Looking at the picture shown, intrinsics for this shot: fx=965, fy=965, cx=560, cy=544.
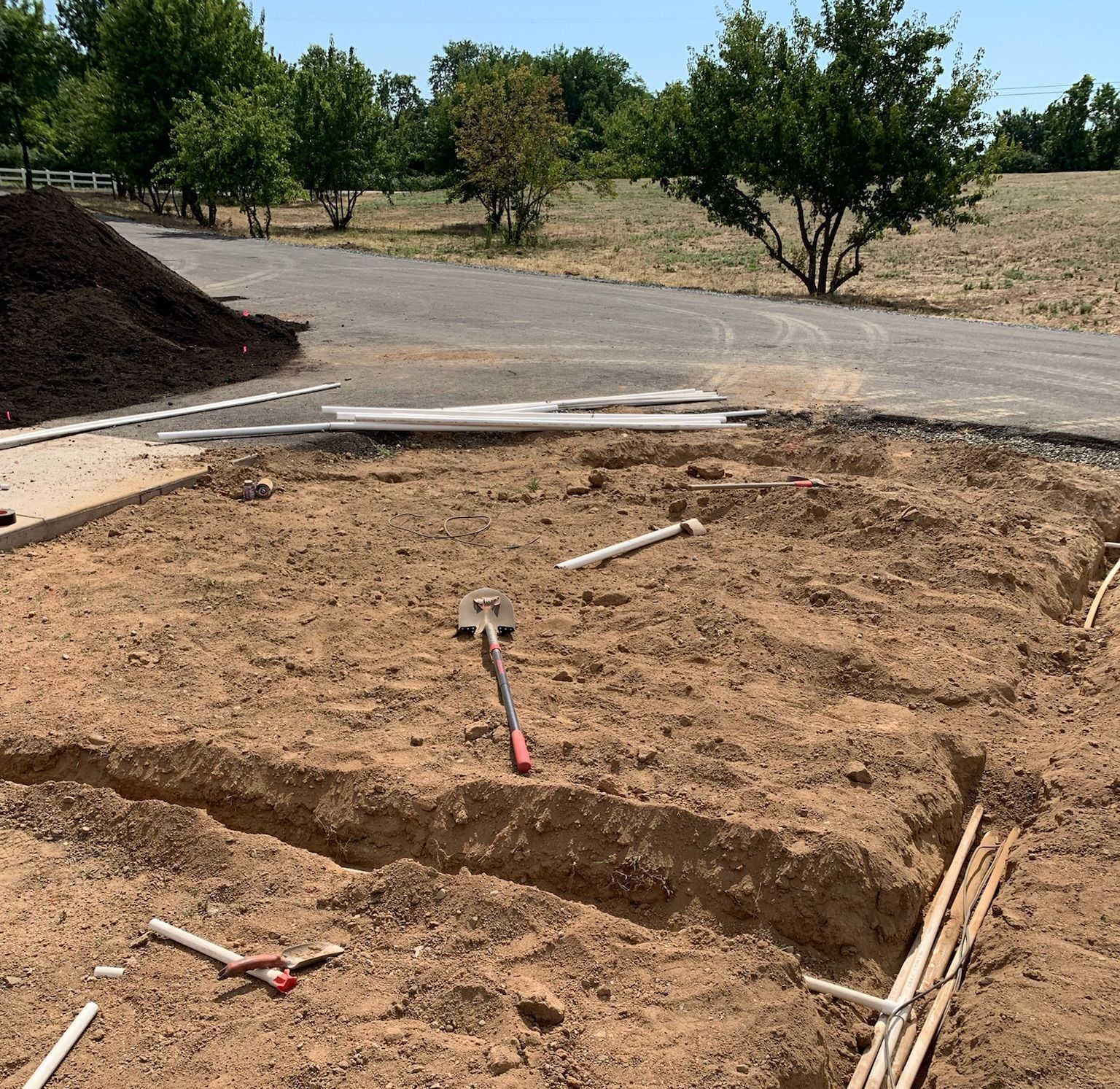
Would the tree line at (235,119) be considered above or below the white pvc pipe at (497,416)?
above

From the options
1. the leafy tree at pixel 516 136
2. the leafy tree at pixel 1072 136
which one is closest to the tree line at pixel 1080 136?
the leafy tree at pixel 1072 136

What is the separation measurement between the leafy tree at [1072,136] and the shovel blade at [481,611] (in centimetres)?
6450

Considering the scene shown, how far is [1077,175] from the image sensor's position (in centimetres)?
4909

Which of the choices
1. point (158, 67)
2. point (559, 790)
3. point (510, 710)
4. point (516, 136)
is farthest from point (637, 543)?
point (158, 67)

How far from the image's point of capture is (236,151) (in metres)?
25.3

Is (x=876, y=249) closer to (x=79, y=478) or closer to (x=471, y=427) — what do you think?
(x=471, y=427)

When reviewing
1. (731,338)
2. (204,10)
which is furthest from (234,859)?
(204,10)

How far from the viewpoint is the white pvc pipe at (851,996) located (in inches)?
110

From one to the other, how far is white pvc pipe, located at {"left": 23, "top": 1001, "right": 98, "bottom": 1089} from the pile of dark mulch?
21.6 feet

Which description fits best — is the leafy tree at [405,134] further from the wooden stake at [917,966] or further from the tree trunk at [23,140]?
the wooden stake at [917,966]

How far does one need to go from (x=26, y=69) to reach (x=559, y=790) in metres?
38.2

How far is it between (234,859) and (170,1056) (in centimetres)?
78

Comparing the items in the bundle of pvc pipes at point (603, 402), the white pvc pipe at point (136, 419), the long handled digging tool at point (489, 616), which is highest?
the bundle of pvc pipes at point (603, 402)

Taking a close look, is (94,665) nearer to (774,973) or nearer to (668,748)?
(668,748)
